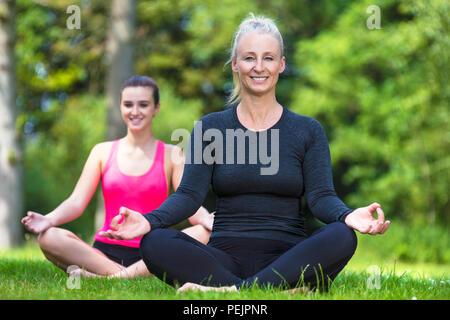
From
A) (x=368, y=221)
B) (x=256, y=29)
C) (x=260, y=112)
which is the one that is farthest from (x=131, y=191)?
(x=368, y=221)

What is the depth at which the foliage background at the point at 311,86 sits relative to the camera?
41.8 feet

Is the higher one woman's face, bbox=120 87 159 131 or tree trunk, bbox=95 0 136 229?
tree trunk, bbox=95 0 136 229

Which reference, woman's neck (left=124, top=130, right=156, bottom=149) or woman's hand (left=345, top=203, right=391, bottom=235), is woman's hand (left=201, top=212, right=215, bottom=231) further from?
woman's hand (left=345, top=203, right=391, bottom=235)

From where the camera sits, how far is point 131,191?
4.61 meters

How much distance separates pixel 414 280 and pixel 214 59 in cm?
1702

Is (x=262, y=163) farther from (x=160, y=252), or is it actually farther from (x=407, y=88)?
(x=407, y=88)

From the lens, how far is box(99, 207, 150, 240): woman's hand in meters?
3.08

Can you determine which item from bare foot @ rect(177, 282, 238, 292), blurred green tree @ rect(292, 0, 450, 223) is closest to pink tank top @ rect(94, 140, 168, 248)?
bare foot @ rect(177, 282, 238, 292)

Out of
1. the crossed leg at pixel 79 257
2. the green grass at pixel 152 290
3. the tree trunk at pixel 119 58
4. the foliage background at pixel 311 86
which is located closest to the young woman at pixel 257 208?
the green grass at pixel 152 290

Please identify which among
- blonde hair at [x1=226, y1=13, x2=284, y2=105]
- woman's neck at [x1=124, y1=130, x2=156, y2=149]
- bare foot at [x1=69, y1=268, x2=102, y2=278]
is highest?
blonde hair at [x1=226, y1=13, x2=284, y2=105]

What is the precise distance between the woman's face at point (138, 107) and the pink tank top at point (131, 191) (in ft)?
1.19

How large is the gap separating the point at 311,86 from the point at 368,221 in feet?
59.5

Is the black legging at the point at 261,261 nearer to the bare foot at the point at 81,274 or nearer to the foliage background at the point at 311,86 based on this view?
the bare foot at the point at 81,274

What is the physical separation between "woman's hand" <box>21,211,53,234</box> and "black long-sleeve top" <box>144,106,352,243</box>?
1156 millimetres
